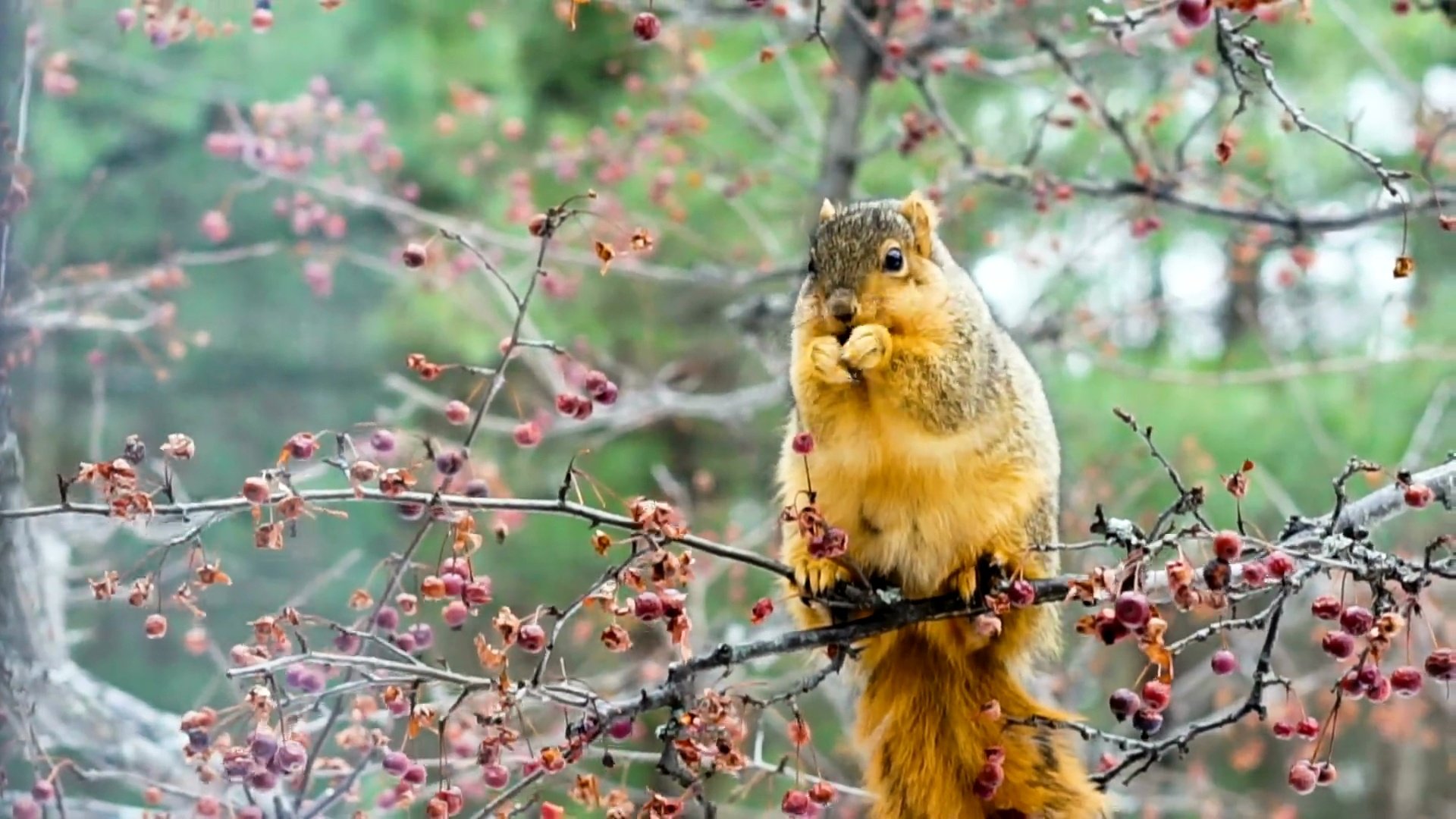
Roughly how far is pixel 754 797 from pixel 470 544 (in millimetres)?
2866

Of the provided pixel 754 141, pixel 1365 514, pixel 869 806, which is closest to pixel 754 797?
pixel 754 141

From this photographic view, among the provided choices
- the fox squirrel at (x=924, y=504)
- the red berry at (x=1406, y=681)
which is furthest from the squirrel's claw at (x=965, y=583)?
the red berry at (x=1406, y=681)

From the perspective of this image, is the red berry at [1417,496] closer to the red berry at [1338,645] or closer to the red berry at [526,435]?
the red berry at [1338,645]

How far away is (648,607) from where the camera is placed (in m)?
1.18

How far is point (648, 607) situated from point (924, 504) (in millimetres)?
531

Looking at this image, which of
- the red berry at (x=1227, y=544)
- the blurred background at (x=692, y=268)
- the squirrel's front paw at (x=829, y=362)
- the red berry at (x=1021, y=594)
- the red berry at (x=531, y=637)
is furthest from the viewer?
the blurred background at (x=692, y=268)

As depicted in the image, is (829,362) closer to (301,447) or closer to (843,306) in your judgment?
(843,306)

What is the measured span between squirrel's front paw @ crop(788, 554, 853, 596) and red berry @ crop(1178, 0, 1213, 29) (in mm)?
714

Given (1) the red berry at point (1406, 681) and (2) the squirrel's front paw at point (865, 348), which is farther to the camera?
(2) the squirrel's front paw at point (865, 348)

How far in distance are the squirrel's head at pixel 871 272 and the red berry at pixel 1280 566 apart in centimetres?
70

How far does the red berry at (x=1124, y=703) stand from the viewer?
4.27 feet

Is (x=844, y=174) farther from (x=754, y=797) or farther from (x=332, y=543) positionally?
(x=754, y=797)

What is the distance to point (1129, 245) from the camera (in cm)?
339

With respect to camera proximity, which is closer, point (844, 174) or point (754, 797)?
point (844, 174)
